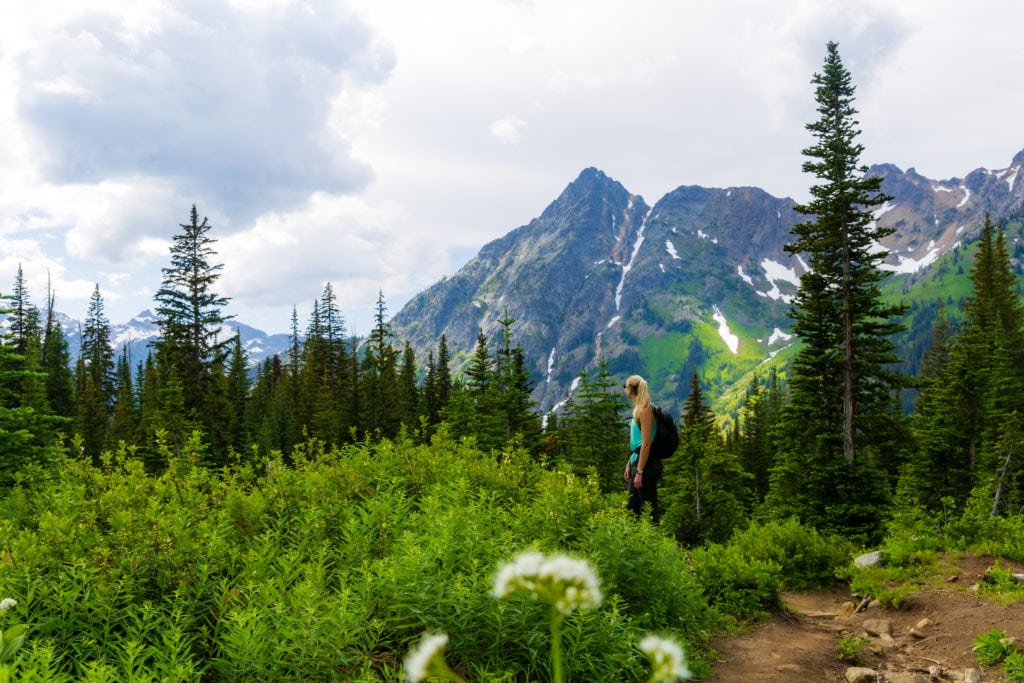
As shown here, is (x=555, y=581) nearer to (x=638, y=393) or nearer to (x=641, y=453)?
(x=641, y=453)

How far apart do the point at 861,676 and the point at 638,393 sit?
4642 millimetres

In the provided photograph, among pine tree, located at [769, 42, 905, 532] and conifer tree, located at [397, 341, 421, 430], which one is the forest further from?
conifer tree, located at [397, 341, 421, 430]

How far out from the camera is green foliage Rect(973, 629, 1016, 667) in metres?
7.12

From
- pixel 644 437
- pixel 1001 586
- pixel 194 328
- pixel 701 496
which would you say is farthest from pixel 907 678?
pixel 194 328

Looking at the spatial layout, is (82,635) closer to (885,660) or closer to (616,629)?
(616,629)

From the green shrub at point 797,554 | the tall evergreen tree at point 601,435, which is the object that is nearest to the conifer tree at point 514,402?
the tall evergreen tree at point 601,435

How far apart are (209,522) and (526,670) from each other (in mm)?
3324

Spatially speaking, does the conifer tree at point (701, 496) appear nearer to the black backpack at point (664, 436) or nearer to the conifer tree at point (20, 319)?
the black backpack at point (664, 436)

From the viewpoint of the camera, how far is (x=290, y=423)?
156 feet

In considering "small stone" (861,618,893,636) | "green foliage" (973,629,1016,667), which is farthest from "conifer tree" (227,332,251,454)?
"green foliage" (973,629,1016,667)

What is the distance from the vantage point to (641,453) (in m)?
9.23

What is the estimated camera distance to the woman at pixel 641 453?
916 centimetres

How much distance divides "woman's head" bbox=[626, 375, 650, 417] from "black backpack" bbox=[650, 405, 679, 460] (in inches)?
6.7

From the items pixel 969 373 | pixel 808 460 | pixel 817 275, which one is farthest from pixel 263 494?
pixel 969 373
